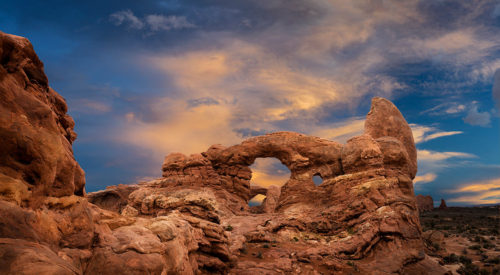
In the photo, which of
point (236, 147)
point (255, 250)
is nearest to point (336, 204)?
point (255, 250)

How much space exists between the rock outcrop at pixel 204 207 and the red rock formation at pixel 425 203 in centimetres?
4406

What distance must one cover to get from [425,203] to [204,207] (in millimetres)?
63034

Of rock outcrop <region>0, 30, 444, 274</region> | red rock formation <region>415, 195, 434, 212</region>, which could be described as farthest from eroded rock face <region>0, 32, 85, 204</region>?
red rock formation <region>415, 195, 434, 212</region>

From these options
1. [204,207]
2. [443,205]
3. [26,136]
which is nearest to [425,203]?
[443,205]

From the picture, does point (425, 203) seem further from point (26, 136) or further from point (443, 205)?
point (26, 136)

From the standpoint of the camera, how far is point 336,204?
20609 mm

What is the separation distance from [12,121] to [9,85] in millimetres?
781

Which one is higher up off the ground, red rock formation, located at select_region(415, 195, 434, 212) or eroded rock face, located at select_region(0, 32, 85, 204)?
eroded rock face, located at select_region(0, 32, 85, 204)

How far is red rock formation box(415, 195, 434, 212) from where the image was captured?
64188 millimetres

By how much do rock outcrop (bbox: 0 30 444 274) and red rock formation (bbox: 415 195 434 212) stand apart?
4406 cm

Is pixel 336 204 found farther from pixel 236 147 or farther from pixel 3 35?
pixel 3 35

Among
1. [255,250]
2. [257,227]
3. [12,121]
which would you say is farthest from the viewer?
[257,227]

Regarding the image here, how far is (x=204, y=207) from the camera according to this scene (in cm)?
1989

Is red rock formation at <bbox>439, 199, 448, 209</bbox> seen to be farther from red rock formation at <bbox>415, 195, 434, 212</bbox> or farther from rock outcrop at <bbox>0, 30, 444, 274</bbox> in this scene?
rock outcrop at <bbox>0, 30, 444, 274</bbox>
